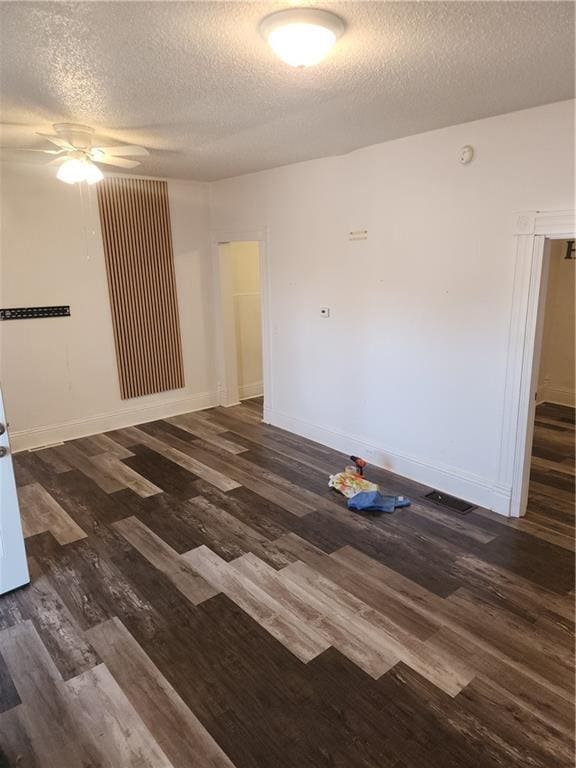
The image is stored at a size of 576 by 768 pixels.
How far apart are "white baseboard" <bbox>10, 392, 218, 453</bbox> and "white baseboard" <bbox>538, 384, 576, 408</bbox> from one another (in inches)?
163

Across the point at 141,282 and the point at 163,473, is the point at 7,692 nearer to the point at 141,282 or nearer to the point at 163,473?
the point at 163,473

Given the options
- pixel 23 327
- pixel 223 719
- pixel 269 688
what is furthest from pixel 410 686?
pixel 23 327

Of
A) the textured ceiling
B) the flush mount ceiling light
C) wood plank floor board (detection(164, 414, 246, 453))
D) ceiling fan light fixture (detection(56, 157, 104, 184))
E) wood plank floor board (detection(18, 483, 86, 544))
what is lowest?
wood plank floor board (detection(18, 483, 86, 544))

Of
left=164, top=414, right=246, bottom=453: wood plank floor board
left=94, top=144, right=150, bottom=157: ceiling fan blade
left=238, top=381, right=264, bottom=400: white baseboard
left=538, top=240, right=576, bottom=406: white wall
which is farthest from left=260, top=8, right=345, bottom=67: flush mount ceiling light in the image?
left=238, top=381, right=264, bottom=400: white baseboard

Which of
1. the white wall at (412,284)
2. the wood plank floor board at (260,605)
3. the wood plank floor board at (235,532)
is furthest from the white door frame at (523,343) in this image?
the wood plank floor board at (260,605)

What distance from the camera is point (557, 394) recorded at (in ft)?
19.8

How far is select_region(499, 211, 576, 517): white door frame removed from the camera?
3029 millimetres

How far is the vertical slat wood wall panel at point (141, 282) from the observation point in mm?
5117

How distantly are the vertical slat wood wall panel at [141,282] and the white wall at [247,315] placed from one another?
34.9 inches

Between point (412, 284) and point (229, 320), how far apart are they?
279 centimetres

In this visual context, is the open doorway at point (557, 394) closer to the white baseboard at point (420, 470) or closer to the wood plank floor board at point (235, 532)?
the white baseboard at point (420, 470)

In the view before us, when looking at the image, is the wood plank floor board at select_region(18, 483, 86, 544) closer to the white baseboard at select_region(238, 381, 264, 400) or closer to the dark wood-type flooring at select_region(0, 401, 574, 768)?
the dark wood-type flooring at select_region(0, 401, 574, 768)

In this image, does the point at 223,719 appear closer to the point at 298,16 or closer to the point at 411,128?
the point at 298,16

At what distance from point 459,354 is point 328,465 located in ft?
5.15
